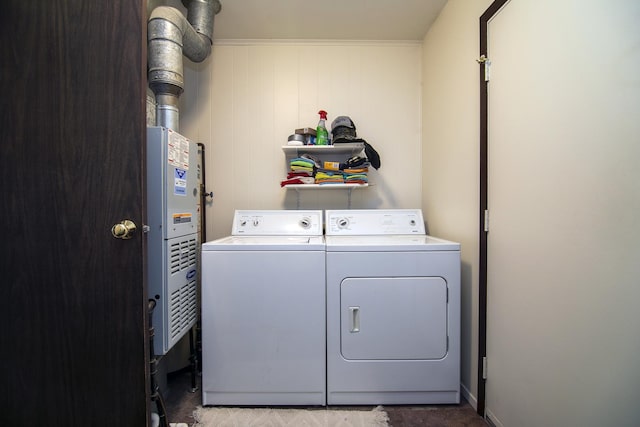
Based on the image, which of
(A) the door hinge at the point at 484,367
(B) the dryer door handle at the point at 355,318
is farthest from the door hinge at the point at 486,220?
(B) the dryer door handle at the point at 355,318

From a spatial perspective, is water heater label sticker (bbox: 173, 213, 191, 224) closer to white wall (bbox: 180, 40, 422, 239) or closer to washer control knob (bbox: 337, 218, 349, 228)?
white wall (bbox: 180, 40, 422, 239)

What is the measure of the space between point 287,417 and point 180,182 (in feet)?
4.69

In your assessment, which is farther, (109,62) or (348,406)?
(348,406)

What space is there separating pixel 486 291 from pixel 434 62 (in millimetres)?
1716

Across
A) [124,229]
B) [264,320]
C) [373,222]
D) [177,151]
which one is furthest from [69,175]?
[373,222]

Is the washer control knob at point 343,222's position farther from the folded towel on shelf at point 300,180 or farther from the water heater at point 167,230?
the water heater at point 167,230

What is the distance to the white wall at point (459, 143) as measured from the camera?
142cm

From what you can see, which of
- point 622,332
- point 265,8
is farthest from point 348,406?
point 265,8

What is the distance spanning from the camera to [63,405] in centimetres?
99

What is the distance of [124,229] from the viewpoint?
0.95 meters

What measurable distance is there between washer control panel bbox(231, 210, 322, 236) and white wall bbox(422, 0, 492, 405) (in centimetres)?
94

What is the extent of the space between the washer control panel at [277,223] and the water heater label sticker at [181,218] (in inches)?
18.2

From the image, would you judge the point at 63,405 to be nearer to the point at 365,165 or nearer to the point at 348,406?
the point at 348,406

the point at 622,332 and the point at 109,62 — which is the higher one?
the point at 109,62
